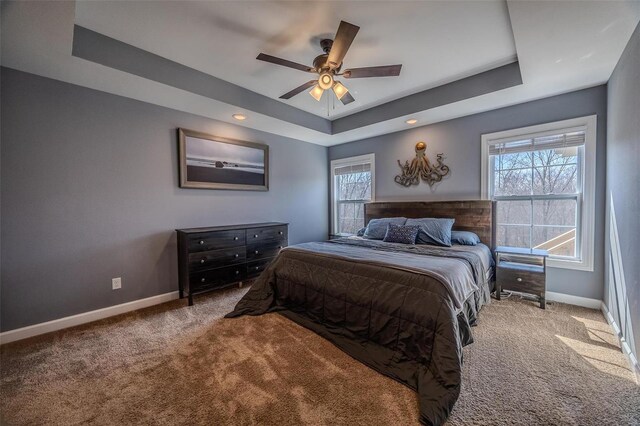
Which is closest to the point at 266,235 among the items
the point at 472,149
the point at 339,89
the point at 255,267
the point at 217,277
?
the point at 255,267

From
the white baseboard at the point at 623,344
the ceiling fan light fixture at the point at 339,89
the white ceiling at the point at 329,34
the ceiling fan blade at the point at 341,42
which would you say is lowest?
the white baseboard at the point at 623,344

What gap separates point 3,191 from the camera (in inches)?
89.7

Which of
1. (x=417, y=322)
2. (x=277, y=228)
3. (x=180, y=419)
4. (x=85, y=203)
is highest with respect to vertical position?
(x=85, y=203)

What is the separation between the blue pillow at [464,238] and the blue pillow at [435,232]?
109 millimetres

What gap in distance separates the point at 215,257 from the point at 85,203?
1.42 meters

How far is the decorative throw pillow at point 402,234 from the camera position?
3.27 meters

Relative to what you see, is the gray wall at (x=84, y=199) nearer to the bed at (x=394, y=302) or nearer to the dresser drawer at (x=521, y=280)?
the bed at (x=394, y=302)

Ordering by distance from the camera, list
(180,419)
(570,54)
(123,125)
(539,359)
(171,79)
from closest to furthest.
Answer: (180,419) < (539,359) < (570,54) < (171,79) < (123,125)

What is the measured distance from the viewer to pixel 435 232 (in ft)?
10.7

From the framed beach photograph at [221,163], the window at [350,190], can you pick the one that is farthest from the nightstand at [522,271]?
the framed beach photograph at [221,163]

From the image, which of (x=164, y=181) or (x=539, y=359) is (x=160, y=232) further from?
(x=539, y=359)

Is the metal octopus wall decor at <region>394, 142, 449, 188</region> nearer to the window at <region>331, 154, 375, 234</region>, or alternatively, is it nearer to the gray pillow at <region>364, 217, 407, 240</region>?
the window at <region>331, 154, 375, 234</region>

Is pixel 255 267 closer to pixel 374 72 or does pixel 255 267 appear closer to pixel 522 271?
pixel 374 72

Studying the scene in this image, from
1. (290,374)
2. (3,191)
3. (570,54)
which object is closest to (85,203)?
(3,191)
